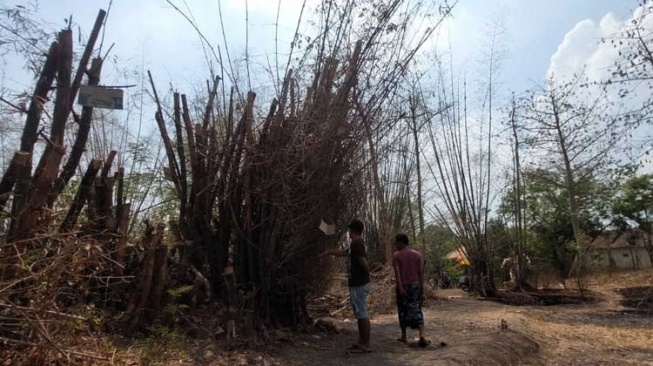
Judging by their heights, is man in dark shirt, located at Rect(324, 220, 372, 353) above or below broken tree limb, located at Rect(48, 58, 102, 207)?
below

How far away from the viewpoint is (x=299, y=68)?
7.25 m

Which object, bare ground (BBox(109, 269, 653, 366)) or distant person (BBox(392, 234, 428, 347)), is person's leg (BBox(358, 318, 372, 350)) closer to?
bare ground (BBox(109, 269, 653, 366))

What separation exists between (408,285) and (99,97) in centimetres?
442

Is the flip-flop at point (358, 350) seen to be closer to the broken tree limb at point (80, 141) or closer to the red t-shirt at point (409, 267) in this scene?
the red t-shirt at point (409, 267)

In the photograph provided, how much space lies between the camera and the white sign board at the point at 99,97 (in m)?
5.48

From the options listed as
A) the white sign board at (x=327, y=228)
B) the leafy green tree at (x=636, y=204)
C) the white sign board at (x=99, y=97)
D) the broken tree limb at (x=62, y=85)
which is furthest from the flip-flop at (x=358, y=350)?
the leafy green tree at (x=636, y=204)

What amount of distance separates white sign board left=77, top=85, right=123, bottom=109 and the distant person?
3991 mm

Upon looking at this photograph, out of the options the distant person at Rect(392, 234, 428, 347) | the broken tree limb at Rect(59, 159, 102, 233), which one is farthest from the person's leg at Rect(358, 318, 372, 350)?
the broken tree limb at Rect(59, 159, 102, 233)

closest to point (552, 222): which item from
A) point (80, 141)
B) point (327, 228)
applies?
point (327, 228)

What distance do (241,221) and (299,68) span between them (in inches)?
81.6

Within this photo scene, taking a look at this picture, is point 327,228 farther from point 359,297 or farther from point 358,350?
point 358,350

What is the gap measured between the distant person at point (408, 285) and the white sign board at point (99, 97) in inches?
157

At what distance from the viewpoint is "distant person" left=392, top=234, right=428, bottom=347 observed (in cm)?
741

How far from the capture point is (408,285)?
7.53m
